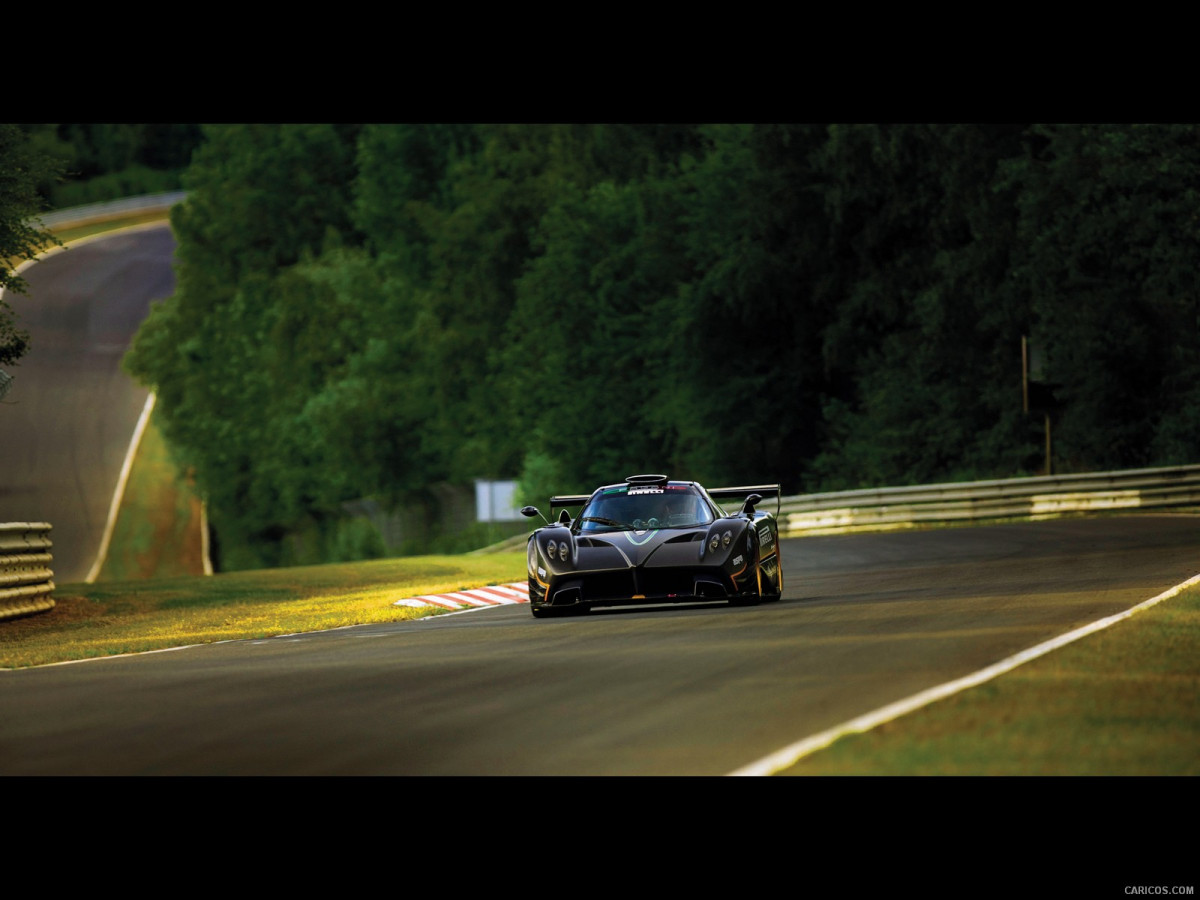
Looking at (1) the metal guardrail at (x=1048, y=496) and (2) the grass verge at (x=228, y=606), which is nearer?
(2) the grass verge at (x=228, y=606)

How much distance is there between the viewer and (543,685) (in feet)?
35.5

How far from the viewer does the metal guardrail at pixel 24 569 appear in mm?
21906

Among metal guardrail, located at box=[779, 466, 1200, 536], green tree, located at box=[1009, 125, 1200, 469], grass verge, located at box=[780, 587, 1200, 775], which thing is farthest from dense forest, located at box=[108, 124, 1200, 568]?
grass verge, located at box=[780, 587, 1200, 775]

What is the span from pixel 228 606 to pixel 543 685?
14.5 metres

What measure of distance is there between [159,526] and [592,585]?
1715 inches

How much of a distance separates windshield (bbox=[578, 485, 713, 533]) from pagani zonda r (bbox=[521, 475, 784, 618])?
0.06 ft

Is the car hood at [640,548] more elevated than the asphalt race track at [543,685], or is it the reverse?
the car hood at [640,548]

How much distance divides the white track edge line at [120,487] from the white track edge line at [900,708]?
37207 mm

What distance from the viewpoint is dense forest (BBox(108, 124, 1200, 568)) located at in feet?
127

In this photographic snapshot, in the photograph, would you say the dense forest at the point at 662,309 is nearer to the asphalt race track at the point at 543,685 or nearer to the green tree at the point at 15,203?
the asphalt race track at the point at 543,685

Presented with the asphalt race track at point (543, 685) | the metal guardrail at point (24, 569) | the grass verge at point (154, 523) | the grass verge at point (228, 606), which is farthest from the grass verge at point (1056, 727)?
the grass verge at point (154, 523)

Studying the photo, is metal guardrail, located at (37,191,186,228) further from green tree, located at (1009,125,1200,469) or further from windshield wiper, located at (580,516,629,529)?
windshield wiper, located at (580,516,629,529)

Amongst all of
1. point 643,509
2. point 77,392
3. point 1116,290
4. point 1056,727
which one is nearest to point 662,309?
point 1116,290
